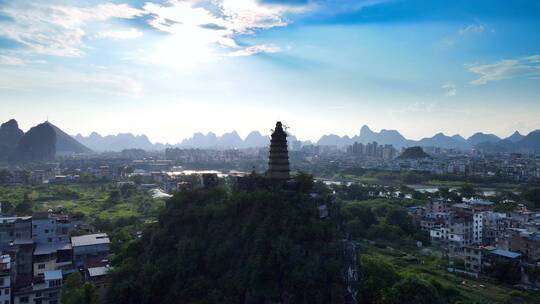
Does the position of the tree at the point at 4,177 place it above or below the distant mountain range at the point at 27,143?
below

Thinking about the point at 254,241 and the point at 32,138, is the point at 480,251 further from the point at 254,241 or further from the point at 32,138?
the point at 32,138

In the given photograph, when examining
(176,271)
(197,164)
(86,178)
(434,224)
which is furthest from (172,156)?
(176,271)

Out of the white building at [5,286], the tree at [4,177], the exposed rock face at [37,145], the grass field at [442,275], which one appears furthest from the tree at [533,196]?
the exposed rock face at [37,145]

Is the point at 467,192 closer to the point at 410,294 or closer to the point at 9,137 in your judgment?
the point at 410,294

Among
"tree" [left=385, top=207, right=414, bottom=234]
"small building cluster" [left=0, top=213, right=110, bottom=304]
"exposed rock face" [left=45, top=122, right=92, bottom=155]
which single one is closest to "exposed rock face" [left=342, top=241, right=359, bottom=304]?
"small building cluster" [left=0, top=213, right=110, bottom=304]

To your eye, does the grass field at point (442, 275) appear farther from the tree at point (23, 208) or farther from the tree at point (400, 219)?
the tree at point (23, 208)

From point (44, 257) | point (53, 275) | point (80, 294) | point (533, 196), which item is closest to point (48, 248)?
point (44, 257)

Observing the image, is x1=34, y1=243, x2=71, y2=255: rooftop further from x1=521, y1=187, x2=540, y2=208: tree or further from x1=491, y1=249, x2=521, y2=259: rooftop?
x1=521, y1=187, x2=540, y2=208: tree
